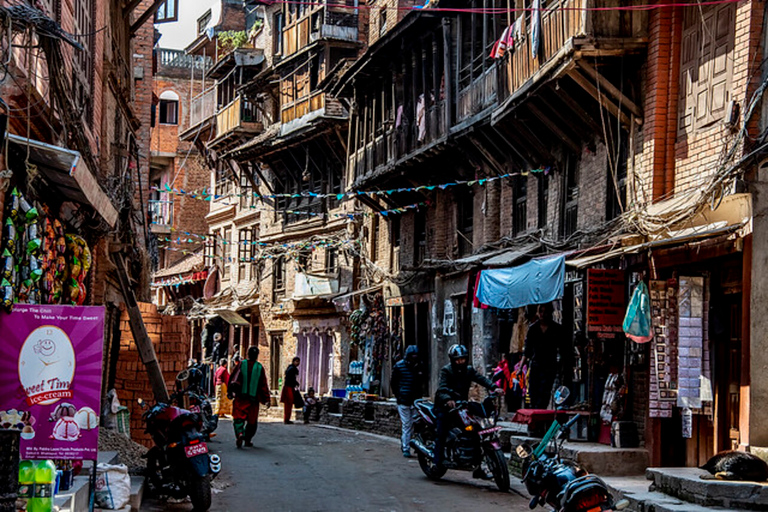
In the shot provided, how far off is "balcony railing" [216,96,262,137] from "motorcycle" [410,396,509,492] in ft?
88.0

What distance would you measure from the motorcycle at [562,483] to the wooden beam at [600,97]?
701cm

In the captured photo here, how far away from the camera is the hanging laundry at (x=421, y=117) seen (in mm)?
26312

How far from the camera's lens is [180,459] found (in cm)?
1192

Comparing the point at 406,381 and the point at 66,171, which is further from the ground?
the point at 66,171

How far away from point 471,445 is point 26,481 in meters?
6.60

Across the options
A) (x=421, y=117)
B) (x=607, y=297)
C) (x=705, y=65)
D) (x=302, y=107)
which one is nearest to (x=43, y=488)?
(x=607, y=297)

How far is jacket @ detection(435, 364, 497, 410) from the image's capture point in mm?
14508

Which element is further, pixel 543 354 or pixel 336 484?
pixel 543 354

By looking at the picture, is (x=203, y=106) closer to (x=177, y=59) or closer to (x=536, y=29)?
(x=177, y=59)

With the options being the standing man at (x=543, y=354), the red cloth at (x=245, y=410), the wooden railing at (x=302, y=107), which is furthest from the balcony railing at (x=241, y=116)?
the standing man at (x=543, y=354)

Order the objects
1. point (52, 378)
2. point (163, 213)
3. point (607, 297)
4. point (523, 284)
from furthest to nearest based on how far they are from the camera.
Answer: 1. point (163, 213)
2. point (523, 284)
3. point (607, 297)
4. point (52, 378)

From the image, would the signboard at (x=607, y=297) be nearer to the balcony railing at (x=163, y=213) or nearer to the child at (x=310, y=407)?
the child at (x=310, y=407)

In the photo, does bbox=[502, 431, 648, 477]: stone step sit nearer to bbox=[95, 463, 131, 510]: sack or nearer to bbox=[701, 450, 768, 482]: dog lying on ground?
bbox=[701, 450, 768, 482]: dog lying on ground

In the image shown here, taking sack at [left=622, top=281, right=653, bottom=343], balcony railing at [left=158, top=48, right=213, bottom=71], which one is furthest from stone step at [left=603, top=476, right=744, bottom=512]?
balcony railing at [left=158, top=48, right=213, bottom=71]
